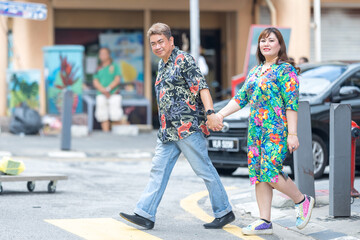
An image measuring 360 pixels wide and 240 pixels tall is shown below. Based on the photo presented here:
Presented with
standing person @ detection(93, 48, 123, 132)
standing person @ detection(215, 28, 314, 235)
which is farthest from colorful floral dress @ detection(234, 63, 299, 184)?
standing person @ detection(93, 48, 123, 132)

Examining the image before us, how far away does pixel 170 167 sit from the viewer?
706 centimetres

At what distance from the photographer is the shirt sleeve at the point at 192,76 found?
6852 millimetres

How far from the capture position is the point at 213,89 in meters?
22.9

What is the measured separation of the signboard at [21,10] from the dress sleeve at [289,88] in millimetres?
9928

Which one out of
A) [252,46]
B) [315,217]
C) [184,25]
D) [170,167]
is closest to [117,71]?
[184,25]

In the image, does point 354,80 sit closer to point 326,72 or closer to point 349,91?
point 326,72

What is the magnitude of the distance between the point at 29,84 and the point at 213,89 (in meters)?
5.62

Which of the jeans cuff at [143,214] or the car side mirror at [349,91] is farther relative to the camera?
the car side mirror at [349,91]

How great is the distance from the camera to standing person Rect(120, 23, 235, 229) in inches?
271

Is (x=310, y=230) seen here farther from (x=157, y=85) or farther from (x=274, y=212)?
(x=157, y=85)

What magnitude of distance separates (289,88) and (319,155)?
4826 mm

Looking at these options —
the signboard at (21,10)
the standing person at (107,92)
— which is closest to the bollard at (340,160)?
the signboard at (21,10)

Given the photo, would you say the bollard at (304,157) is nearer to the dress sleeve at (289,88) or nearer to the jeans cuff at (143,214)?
the dress sleeve at (289,88)

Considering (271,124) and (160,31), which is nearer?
(271,124)
